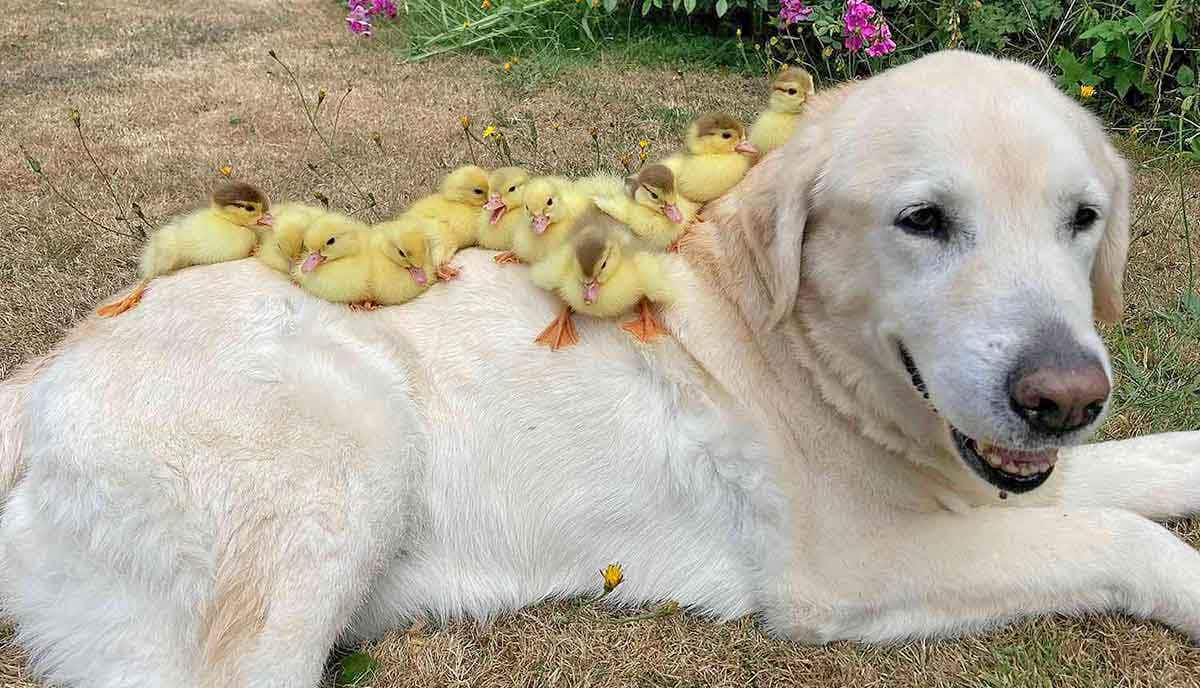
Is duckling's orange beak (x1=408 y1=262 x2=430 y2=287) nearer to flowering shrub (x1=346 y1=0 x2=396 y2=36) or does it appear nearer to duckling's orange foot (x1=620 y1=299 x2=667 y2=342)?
duckling's orange foot (x1=620 y1=299 x2=667 y2=342)

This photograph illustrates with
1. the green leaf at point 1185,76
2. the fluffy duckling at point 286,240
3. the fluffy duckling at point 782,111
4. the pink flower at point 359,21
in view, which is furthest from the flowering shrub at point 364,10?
the green leaf at point 1185,76

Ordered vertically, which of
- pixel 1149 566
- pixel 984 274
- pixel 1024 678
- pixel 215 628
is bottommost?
pixel 1024 678

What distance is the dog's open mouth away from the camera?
2098mm

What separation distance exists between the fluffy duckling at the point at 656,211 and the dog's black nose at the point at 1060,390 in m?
1.15

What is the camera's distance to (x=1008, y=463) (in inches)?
82.8

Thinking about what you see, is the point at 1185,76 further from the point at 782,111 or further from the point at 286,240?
the point at 286,240

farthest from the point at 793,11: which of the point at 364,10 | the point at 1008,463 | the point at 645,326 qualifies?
the point at 1008,463

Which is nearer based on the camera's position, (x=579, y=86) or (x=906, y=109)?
(x=906, y=109)

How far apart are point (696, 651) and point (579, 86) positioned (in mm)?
5114

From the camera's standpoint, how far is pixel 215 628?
214 cm

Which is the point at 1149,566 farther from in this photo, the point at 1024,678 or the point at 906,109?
the point at 906,109

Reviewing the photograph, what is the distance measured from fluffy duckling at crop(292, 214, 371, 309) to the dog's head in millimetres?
1144

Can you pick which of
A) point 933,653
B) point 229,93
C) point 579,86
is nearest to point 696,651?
point 933,653

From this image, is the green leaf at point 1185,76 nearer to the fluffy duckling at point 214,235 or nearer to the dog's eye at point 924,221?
the dog's eye at point 924,221
